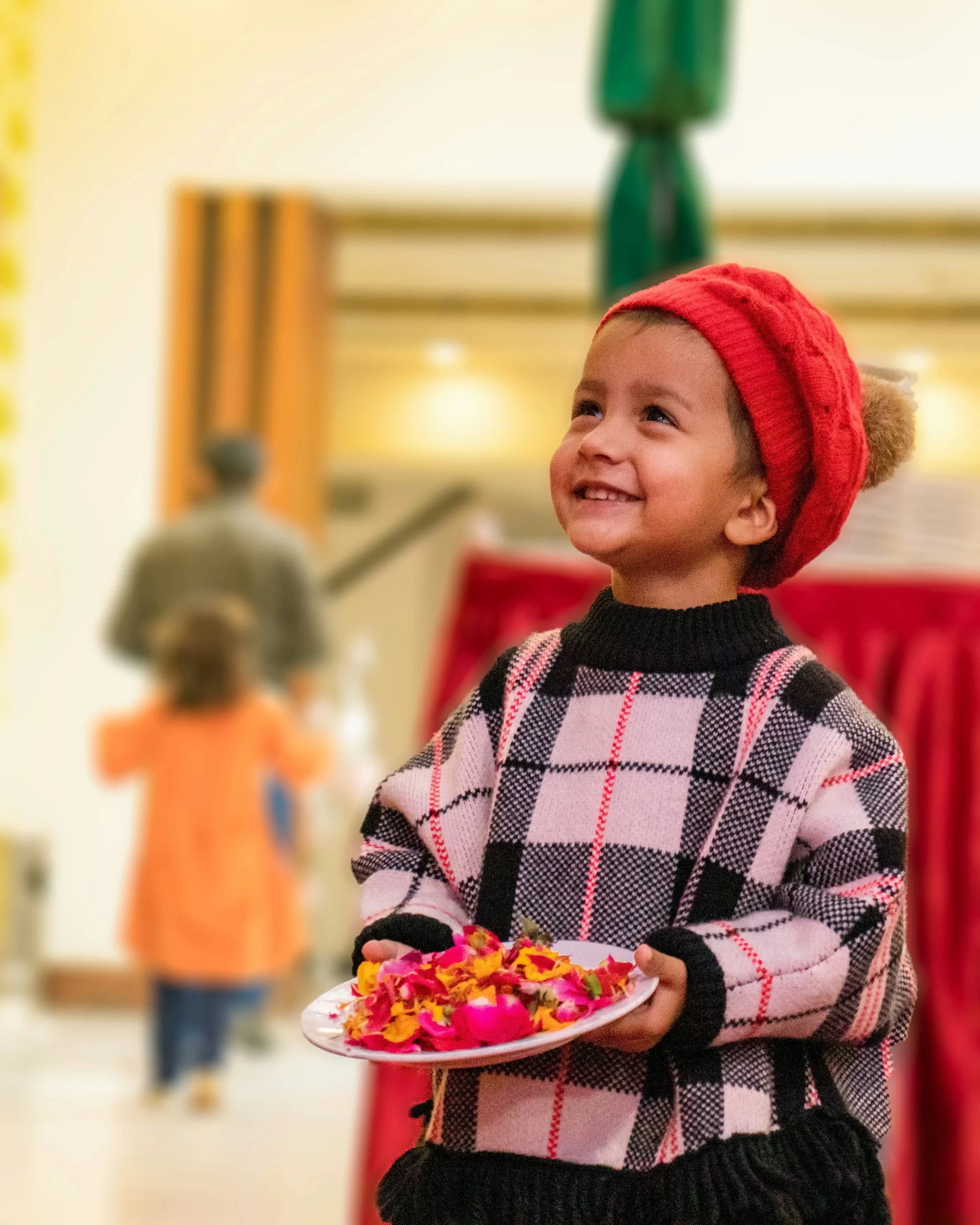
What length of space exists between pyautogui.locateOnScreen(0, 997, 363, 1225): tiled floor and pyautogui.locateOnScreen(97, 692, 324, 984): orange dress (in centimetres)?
30

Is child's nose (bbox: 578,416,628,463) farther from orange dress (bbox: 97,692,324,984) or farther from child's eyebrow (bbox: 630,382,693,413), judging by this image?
orange dress (bbox: 97,692,324,984)

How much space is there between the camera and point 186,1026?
3.72m

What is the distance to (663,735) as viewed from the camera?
83 cm

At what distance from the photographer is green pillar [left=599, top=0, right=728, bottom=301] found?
10.5ft

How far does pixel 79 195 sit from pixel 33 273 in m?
0.26

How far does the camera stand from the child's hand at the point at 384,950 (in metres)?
0.81

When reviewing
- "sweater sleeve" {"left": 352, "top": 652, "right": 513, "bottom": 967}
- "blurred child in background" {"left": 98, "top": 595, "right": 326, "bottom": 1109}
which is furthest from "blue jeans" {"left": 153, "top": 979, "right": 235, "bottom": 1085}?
"sweater sleeve" {"left": 352, "top": 652, "right": 513, "bottom": 967}

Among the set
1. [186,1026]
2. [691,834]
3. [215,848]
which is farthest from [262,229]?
[691,834]

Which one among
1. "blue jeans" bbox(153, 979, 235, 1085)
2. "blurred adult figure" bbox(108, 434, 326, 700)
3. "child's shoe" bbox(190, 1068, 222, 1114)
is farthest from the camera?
"blurred adult figure" bbox(108, 434, 326, 700)

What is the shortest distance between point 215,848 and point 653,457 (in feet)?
10.2

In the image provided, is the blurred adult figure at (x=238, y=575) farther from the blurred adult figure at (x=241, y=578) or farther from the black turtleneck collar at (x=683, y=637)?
the black turtleneck collar at (x=683, y=637)

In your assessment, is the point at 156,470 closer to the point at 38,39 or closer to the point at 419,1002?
the point at 38,39

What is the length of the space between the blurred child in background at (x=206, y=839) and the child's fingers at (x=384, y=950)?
2956 mm

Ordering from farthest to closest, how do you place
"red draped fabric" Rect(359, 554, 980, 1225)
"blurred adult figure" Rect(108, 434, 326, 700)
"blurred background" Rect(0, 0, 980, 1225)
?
1. "blurred background" Rect(0, 0, 980, 1225)
2. "blurred adult figure" Rect(108, 434, 326, 700)
3. "red draped fabric" Rect(359, 554, 980, 1225)
